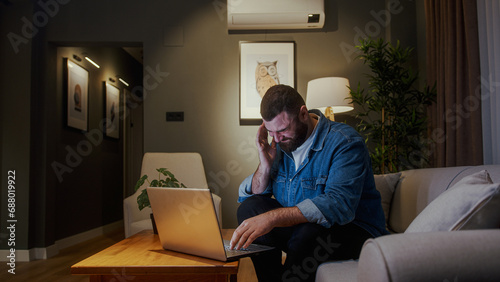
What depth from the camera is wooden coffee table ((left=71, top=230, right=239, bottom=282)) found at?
3.95 ft

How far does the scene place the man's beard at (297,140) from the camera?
163 centimetres

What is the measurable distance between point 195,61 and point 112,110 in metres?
2.18

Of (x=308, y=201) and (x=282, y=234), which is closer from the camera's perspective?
(x=308, y=201)

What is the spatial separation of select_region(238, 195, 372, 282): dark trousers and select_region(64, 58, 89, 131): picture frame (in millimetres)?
3130

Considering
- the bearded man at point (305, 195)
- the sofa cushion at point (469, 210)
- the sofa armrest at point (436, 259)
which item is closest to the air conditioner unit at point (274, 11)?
the bearded man at point (305, 195)

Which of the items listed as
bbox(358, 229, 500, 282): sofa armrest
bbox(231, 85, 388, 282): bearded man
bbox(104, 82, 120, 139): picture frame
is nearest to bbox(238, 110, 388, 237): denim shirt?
bbox(231, 85, 388, 282): bearded man

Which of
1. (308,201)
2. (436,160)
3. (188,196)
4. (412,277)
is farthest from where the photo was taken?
(436,160)

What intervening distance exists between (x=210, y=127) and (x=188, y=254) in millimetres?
2263

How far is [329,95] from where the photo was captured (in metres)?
3.09

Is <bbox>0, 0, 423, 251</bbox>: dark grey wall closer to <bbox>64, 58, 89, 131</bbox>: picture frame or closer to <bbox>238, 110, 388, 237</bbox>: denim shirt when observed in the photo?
<bbox>64, 58, 89, 131</bbox>: picture frame

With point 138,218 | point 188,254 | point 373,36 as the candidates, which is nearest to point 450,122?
point 373,36

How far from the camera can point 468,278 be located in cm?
72

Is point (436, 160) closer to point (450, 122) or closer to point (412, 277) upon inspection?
point (450, 122)

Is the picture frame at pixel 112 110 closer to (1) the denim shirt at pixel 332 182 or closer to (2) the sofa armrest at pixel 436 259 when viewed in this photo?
(1) the denim shirt at pixel 332 182
